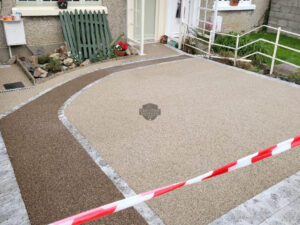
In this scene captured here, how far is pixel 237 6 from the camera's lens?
42.2 feet

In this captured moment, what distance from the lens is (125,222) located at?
9.35 ft

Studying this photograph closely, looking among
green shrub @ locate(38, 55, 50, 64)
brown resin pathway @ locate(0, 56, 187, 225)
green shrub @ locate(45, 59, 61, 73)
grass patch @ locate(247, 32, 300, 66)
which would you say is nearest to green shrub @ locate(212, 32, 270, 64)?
grass patch @ locate(247, 32, 300, 66)

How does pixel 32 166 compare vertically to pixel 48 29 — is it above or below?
below

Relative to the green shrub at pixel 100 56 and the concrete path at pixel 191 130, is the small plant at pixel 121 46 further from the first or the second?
the concrete path at pixel 191 130

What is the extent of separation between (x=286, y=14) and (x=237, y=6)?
2754 mm

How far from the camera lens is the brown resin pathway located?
9.88 ft

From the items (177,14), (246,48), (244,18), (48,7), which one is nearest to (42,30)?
(48,7)

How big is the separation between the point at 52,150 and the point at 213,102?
3351 mm

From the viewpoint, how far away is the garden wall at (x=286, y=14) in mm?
13281

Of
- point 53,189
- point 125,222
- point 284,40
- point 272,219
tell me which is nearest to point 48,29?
point 53,189

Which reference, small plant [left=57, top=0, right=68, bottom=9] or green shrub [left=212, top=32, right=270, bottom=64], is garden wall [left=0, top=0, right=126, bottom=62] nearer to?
small plant [left=57, top=0, right=68, bottom=9]

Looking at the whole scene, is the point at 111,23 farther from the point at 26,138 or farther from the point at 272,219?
the point at 272,219

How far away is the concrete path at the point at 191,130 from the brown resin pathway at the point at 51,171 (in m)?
0.29

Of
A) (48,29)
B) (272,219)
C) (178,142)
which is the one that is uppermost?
(48,29)
